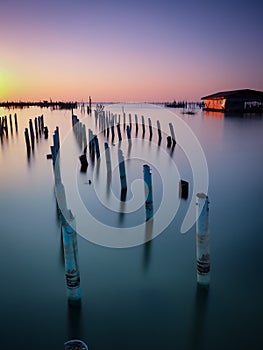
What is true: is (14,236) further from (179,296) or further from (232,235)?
(232,235)

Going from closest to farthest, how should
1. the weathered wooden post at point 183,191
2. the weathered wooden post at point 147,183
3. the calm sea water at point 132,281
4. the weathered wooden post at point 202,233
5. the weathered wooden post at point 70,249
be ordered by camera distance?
the weathered wooden post at point 70,249 < the calm sea water at point 132,281 < the weathered wooden post at point 202,233 < the weathered wooden post at point 147,183 < the weathered wooden post at point 183,191

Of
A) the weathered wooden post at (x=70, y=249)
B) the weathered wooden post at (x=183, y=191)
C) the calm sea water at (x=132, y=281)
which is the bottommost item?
the calm sea water at (x=132, y=281)

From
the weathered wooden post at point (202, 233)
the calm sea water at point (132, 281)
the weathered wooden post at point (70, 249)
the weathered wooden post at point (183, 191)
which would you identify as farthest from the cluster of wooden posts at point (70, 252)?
the weathered wooden post at point (183, 191)

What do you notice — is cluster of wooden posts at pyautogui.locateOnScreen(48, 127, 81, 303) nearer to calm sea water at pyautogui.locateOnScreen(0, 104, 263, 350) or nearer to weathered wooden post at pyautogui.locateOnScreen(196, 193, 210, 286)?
calm sea water at pyautogui.locateOnScreen(0, 104, 263, 350)

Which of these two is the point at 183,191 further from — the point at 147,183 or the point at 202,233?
the point at 202,233

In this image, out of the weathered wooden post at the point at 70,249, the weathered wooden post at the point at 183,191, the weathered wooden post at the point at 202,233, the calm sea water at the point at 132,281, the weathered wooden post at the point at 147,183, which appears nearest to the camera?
the weathered wooden post at the point at 70,249

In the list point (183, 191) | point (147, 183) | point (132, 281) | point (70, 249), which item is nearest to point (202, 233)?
point (132, 281)

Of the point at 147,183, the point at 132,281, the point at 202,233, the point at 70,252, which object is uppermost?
the point at 147,183

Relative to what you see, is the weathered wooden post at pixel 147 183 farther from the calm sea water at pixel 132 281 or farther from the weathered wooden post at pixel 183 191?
the weathered wooden post at pixel 183 191

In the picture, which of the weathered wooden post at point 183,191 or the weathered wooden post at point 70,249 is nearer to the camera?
the weathered wooden post at point 70,249

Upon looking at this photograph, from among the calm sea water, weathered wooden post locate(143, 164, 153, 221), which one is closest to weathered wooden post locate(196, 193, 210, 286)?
the calm sea water

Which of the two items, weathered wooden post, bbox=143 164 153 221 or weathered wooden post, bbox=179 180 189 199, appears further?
weathered wooden post, bbox=179 180 189 199

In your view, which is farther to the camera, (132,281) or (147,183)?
(147,183)

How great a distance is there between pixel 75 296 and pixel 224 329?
2.11m
